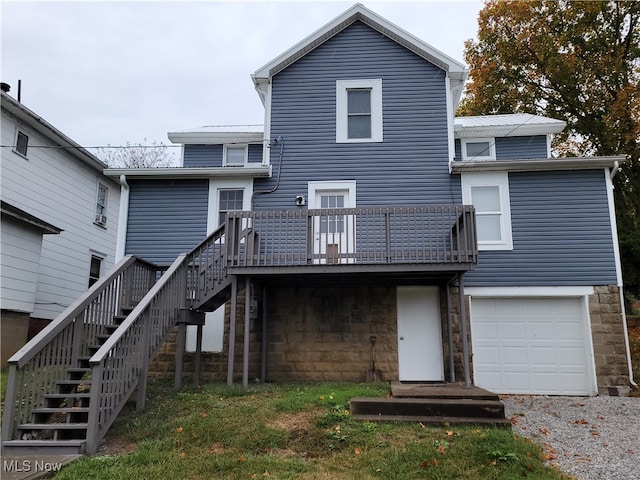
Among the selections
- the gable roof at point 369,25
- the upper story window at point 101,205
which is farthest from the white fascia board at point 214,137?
the upper story window at point 101,205

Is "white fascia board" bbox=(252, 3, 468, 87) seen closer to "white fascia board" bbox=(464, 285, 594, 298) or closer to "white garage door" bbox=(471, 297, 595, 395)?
"white fascia board" bbox=(464, 285, 594, 298)

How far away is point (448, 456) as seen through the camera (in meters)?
5.30

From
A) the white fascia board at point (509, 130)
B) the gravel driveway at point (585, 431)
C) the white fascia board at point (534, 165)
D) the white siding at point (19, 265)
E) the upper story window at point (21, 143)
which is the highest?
the white fascia board at point (509, 130)

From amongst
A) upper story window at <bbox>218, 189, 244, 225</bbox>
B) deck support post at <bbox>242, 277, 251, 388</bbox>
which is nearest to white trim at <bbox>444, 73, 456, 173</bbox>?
upper story window at <bbox>218, 189, 244, 225</bbox>

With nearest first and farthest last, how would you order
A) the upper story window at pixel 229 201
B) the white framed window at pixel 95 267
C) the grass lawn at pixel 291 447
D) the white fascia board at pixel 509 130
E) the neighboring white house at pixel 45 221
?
the grass lawn at pixel 291 447
the upper story window at pixel 229 201
the neighboring white house at pixel 45 221
the white fascia board at pixel 509 130
the white framed window at pixel 95 267

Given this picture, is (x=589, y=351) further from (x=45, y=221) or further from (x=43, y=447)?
(x=45, y=221)

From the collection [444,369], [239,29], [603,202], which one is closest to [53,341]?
[444,369]

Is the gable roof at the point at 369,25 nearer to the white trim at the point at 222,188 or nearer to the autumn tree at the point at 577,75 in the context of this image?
the white trim at the point at 222,188

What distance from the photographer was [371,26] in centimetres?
1209

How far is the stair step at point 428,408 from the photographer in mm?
6523

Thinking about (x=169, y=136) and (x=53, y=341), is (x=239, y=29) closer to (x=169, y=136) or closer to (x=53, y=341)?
(x=169, y=136)

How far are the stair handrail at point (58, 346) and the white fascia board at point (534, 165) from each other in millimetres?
7485

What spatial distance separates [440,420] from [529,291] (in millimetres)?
5072

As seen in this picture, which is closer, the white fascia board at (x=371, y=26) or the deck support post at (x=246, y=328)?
the deck support post at (x=246, y=328)
